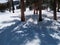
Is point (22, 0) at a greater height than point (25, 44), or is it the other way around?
point (22, 0)

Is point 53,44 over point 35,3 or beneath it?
beneath

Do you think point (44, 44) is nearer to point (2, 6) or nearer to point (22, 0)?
point (22, 0)

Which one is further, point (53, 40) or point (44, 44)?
point (53, 40)

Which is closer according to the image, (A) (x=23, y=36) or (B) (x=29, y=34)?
(A) (x=23, y=36)

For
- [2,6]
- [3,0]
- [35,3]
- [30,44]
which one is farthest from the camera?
[3,0]

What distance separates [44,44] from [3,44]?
2285 millimetres

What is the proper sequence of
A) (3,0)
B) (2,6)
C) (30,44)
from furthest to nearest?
(3,0), (2,6), (30,44)

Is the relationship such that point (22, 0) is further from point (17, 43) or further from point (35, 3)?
point (17, 43)

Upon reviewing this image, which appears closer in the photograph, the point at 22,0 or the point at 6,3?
the point at 22,0

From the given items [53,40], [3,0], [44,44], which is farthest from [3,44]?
[3,0]

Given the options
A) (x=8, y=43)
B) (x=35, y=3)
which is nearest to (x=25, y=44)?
(x=8, y=43)

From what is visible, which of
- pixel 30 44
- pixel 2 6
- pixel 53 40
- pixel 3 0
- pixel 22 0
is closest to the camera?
pixel 30 44

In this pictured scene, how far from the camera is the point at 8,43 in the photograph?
10.7 meters

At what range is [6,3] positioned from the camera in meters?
40.7
